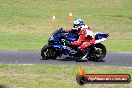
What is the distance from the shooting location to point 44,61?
18.3 m

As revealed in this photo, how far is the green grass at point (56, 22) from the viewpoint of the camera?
84.9ft

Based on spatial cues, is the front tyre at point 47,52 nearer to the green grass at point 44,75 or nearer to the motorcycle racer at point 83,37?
the motorcycle racer at point 83,37

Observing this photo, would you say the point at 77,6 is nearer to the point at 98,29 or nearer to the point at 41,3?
the point at 41,3

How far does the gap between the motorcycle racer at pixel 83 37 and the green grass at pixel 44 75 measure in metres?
2.34

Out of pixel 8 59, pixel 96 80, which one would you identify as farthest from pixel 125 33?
pixel 96 80

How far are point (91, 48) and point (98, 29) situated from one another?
580 inches

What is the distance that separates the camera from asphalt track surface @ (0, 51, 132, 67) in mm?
17891

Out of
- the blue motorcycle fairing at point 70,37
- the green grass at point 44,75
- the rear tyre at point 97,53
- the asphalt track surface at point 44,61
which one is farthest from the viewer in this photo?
the blue motorcycle fairing at point 70,37

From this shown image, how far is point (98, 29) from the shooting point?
3334 cm

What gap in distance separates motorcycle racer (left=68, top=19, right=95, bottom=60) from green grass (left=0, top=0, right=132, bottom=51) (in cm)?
416

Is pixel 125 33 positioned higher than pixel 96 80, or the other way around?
pixel 96 80

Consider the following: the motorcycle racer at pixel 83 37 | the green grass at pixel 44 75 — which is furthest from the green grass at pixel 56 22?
the green grass at pixel 44 75

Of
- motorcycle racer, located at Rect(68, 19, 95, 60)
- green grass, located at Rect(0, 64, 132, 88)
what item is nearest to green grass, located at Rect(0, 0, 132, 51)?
motorcycle racer, located at Rect(68, 19, 95, 60)

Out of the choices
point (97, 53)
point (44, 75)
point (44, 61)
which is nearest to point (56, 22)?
point (97, 53)
